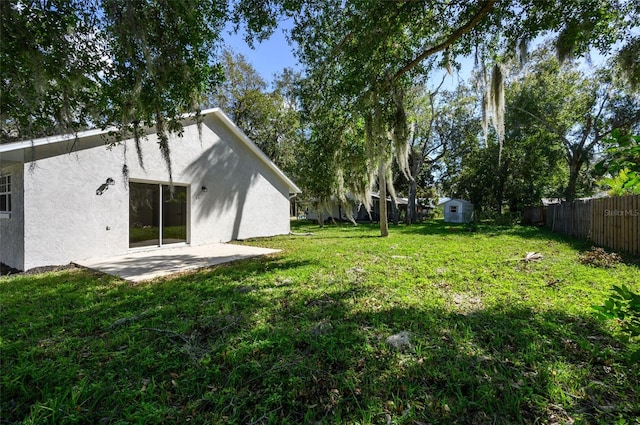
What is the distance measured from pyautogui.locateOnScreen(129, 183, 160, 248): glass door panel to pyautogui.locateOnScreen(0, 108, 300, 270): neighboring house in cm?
2

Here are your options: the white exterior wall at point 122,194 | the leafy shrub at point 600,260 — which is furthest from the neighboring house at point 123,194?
the leafy shrub at point 600,260

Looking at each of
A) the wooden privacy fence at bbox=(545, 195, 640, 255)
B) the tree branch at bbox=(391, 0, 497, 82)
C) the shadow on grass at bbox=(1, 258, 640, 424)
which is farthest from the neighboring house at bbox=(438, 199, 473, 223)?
the shadow on grass at bbox=(1, 258, 640, 424)

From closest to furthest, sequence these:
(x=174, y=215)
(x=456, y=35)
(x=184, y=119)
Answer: (x=456, y=35)
(x=184, y=119)
(x=174, y=215)

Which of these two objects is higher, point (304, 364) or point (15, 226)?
point (15, 226)

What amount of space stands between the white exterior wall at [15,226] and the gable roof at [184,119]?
0.89 meters

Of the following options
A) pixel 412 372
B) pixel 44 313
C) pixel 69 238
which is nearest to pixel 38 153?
pixel 69 238

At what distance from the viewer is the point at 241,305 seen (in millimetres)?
3543

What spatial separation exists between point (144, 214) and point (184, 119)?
11.0ft

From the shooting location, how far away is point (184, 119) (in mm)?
5574

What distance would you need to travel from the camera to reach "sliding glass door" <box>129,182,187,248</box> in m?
7.29

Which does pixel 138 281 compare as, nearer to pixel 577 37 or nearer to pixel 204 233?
pixel 204 233

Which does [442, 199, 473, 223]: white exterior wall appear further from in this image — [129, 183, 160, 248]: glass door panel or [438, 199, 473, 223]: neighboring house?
[129, 183, 160, 248]: glass door panel

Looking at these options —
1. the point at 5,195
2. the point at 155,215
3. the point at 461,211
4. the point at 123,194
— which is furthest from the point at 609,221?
the point at 461,211

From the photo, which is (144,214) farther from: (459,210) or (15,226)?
(459,210)
